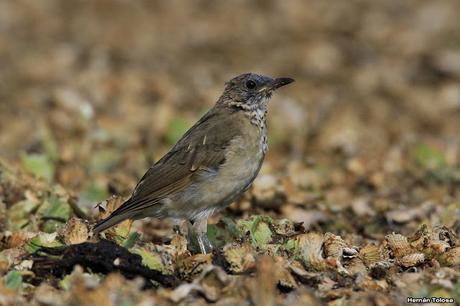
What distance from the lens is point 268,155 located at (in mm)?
11586

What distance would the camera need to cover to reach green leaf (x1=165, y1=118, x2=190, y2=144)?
38.3 ft

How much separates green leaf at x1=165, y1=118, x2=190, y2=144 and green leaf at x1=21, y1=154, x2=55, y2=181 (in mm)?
2162

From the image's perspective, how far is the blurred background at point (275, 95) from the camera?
9.71 metres

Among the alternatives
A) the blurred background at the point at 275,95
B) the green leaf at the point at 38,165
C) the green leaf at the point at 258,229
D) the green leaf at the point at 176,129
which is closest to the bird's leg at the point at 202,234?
the green leaf at the point at 258,229

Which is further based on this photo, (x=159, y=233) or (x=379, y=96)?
(x=379, y=96)

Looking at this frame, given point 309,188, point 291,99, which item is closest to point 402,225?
point 309,188

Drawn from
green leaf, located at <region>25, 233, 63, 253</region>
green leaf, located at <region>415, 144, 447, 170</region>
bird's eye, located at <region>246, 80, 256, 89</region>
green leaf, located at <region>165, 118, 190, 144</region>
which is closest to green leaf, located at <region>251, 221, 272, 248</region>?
green leaf, located at <region>25, 233, 63, 253</region>

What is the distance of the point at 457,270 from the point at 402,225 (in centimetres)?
241

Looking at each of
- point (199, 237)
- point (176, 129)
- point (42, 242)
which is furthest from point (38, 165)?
point (42, 242)

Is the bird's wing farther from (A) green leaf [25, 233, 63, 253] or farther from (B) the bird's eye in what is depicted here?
(A) green leaf [25, 233, 63, 253]

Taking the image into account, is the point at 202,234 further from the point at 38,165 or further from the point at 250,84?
the point at 38,165

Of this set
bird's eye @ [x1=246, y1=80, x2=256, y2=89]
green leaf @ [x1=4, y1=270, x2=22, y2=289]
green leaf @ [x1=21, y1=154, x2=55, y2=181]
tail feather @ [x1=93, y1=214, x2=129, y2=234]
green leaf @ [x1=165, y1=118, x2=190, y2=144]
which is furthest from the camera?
green leaf @ [x1=165, y1=118, x2=190, y2=144]

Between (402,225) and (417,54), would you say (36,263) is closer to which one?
(402,225)

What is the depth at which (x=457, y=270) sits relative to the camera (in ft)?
20.2
